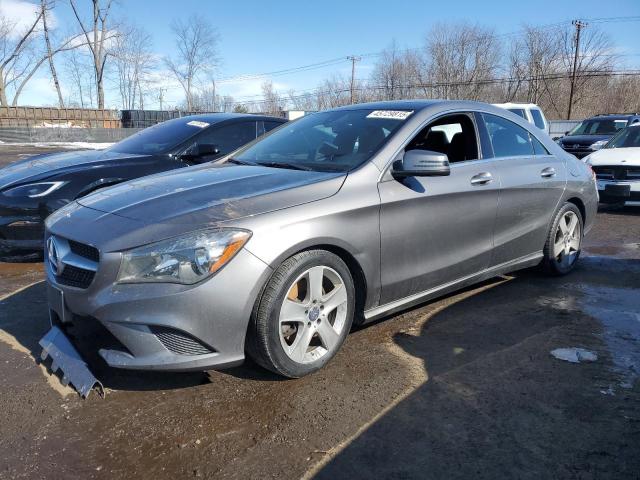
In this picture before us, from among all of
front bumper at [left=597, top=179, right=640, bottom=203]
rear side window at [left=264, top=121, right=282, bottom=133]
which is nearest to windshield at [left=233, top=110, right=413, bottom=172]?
rear side window at [left=264, top=121, right=282, bottom=133]

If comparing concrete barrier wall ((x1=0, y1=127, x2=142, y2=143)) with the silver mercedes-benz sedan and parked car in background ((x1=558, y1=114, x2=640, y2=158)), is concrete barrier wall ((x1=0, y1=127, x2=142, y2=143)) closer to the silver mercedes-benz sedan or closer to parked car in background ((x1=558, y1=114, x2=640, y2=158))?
parked car in background ((x1=558, y1=114, x2=640, y2=158))

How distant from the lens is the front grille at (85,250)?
8.48 ft

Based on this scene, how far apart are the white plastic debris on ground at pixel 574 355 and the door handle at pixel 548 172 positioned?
1.70 meters

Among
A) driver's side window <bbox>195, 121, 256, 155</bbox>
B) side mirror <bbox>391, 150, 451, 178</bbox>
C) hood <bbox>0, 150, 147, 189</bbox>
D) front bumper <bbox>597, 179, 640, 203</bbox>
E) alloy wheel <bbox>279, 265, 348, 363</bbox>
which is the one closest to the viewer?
alloy wheel <bbox>279, 265, 348, 363</bbox>

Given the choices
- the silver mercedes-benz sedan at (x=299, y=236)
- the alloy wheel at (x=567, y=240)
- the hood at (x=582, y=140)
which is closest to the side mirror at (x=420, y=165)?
the silver mercedes-benz sedan at (x=299, y=236)

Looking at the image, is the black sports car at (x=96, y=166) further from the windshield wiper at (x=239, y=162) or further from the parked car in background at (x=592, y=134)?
the parked car in background at (x=592, y=134)

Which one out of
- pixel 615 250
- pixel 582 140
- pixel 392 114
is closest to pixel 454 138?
pixel 392 114

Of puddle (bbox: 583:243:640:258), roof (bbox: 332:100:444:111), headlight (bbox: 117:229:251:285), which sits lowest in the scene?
puddle (bbox: 583:243:640:258)

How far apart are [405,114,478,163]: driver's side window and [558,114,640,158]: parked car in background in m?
10.3

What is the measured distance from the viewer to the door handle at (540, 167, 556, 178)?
4.45 m

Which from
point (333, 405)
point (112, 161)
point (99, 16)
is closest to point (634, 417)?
point (333, 405)

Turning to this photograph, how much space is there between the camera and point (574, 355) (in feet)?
10.6

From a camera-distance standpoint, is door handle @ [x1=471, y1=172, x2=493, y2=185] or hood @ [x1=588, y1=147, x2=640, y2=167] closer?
door handle @ [x1=471, y1=172, x2=493, y2=185]

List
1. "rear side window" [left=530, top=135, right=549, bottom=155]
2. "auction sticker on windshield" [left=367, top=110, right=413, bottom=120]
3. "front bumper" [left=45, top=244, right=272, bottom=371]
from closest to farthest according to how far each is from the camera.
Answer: "front bumper" [left=45, top=244, right=272, bottom=371], "auction sticker on windshield" [left=367, top=110, right=413, bottom=120], "rear side window" [left=530, top=135, right=549, bottom=155]
